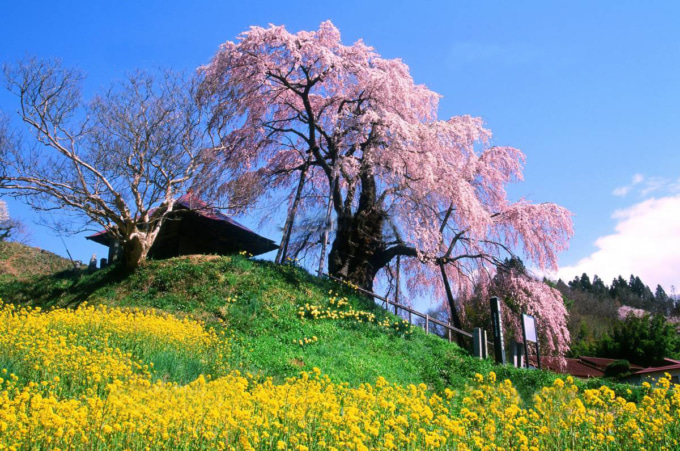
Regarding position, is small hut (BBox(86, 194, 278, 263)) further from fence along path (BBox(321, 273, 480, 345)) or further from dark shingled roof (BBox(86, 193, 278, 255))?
fence along path (BBox(321, 273, 480, 345))

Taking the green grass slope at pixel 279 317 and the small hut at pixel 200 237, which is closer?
the green grass slope at pixel 279 317

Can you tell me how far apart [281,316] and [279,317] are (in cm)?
10

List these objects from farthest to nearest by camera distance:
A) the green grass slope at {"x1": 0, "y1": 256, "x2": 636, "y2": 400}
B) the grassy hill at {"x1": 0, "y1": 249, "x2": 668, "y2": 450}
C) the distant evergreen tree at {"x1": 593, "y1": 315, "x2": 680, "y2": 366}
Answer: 1. the distant evergreen tree at {"x1": 593, "y1": 315, "x2": 680, "y2": 366}
2. the green grass slope at {"x1": 0, "y1": 256, "x2": 636, "y2": 400}
3. the grassy hill at {"x1": 0, "y1": 249, "x2": 668, "y2": 450}

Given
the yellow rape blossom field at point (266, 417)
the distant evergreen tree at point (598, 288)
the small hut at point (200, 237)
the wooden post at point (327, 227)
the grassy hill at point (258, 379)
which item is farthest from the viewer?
the distant evergreen tree at point (598, 288)

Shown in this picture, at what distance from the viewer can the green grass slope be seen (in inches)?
426

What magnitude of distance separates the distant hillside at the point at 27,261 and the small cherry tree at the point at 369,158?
1315 cm

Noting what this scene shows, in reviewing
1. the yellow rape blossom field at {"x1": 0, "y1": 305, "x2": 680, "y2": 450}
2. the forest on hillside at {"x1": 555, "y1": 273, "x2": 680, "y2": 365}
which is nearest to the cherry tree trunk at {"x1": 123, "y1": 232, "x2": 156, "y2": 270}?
the yellow rape blossom field at {"x1": 0, "y1": 305, "x2": 680, "y2": 450}

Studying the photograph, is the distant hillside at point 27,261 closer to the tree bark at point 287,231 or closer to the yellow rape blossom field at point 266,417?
the tree bark at point 287,231

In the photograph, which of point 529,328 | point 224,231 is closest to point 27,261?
point 224,231

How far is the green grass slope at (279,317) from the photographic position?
10.8 metres

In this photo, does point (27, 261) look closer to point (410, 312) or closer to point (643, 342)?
point (410, 312)

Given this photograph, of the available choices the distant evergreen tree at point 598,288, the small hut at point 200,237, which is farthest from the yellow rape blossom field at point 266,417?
the distant evergreen tree at point 598,288

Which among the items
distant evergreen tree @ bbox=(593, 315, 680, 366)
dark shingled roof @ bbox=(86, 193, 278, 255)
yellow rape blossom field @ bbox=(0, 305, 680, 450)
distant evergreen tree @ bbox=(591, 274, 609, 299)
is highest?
distant evergreen tree @ bbox=(591, 274, 609, 299)

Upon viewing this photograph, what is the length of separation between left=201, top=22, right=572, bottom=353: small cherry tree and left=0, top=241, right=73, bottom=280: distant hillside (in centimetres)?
1315
